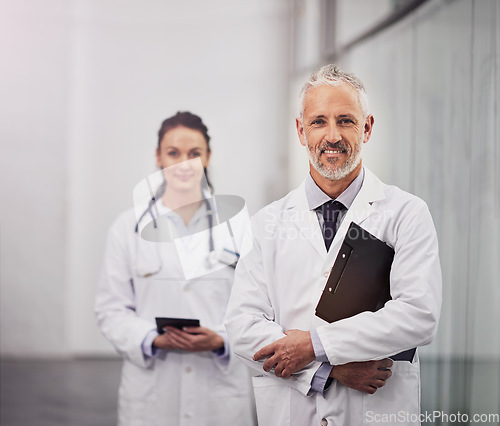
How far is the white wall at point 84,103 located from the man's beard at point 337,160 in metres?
0.47

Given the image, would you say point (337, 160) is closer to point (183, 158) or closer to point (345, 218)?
point (345, 218)

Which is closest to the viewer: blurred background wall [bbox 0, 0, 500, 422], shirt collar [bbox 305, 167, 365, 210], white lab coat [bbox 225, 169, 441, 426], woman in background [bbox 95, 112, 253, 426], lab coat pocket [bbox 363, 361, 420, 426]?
white lab coat [bbox 225, 169, 441, 426]

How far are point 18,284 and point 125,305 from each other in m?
0.51

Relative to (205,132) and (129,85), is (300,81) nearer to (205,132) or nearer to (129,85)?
(205,132)

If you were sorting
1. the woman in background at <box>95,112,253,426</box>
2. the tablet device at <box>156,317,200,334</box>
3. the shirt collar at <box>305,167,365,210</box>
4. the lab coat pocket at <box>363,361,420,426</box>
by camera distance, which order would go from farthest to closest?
the woman in background at <box>95,112,253,426</box> → the tablet device at <box>156,317,200,334</box> → the shirt collar at <box>305,167,365,210</box> → the lab coat pocket at <box>363,361,420,426</box>

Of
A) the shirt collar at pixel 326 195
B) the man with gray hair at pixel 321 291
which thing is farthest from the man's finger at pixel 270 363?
the shirt collar at pixel 326 195

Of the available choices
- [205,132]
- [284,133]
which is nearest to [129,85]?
[205,132]

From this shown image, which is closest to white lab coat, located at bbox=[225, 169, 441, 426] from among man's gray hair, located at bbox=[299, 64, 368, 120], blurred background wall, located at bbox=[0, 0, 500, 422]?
man's gray hair, located at bbox=[299, 64, 368, 120]

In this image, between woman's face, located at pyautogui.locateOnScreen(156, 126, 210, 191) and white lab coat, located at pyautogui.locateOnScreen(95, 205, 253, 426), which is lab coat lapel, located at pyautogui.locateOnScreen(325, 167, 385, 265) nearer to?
white lab coat, located at pyautogui.locateOnScreen(95, 205, 253, 426)

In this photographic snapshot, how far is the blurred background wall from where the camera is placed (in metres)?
2.14

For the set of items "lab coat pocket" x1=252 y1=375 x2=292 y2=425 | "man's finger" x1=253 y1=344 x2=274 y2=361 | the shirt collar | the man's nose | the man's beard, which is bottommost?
"lab coat pocket" x1=252 y1=375 x2=292 y2=425

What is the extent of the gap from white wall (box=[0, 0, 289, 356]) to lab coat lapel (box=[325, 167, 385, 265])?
534mm

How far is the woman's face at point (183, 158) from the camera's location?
195cm

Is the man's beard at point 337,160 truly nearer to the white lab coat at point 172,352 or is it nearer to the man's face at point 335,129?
the man's face at point 335,129
